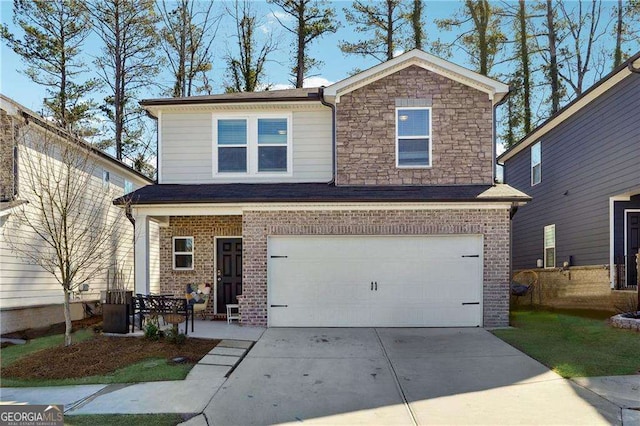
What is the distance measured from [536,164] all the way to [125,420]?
15.3 m

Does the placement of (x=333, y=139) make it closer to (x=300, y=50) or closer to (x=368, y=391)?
(x=368, y=391)

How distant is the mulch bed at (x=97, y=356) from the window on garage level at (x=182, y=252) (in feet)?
10.6

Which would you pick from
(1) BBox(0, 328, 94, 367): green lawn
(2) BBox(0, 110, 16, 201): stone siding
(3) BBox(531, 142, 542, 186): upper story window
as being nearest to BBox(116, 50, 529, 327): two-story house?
(1) BBox(0, 328, 94, 367): green lawn

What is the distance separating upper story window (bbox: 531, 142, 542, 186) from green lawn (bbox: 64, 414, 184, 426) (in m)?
14.5

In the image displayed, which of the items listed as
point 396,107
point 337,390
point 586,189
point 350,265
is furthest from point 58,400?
point 586,189

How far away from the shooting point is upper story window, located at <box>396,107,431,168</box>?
36.8ft

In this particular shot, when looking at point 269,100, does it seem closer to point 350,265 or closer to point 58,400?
point 350,265

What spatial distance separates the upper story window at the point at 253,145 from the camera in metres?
11.9

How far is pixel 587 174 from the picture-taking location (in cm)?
1295

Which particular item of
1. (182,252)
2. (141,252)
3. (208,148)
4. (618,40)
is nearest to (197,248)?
(182,252)

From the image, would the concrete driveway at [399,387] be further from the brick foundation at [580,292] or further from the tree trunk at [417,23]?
the tree trunk at [417,23]

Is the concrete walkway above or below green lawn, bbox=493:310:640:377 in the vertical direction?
below

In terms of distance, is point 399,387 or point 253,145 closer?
point 399,387

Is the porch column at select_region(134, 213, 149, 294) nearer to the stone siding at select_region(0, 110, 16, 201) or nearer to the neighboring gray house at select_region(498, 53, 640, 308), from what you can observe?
the stone siding at select_region(0, 110, 16, 201)
